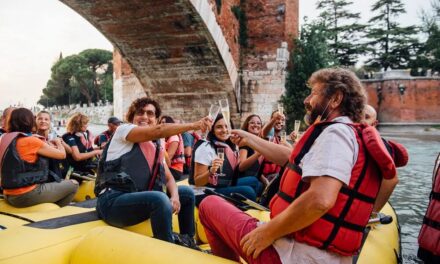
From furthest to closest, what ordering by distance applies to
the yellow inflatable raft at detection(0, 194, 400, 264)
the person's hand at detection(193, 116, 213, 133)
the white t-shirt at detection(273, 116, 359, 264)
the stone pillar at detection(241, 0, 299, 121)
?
the stone pillar at detection(241, 0, 299, 121) < the person's hand at detection(193, 116, 213, 133) < the yellow inflatable raft at detection(0, 194, 400, 264) < the white t-shirt at detection(273, 116, 359, 264)

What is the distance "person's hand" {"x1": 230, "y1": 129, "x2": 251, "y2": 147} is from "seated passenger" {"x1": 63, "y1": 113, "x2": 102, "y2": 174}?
10.8 feet

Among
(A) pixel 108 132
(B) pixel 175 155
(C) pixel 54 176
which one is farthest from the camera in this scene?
(A) pixel 108 132

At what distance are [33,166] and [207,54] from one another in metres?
7.93

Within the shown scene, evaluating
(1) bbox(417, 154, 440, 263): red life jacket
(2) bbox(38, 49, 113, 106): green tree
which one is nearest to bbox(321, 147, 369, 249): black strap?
(1) bbox(417, 154, 440, 263): red life jacket

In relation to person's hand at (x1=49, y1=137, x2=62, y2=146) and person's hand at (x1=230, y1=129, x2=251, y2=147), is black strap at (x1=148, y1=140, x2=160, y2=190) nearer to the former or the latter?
person's hand at (x1=230, y1=129, x2=251, y2=147)

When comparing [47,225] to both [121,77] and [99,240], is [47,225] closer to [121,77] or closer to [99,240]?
[99,240]

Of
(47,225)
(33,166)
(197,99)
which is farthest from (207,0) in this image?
(47,225)

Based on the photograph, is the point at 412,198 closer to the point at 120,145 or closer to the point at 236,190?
the point at 236,190

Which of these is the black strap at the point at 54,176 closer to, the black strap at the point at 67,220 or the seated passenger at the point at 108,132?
the black strap at the point at 67,220

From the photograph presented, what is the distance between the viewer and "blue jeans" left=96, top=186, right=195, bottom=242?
7.58 feet

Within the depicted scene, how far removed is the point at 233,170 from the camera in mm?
3805

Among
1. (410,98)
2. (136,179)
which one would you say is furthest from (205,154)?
(410,98)

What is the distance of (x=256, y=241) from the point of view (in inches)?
65.9

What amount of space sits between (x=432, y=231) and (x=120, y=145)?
6.44 feet
